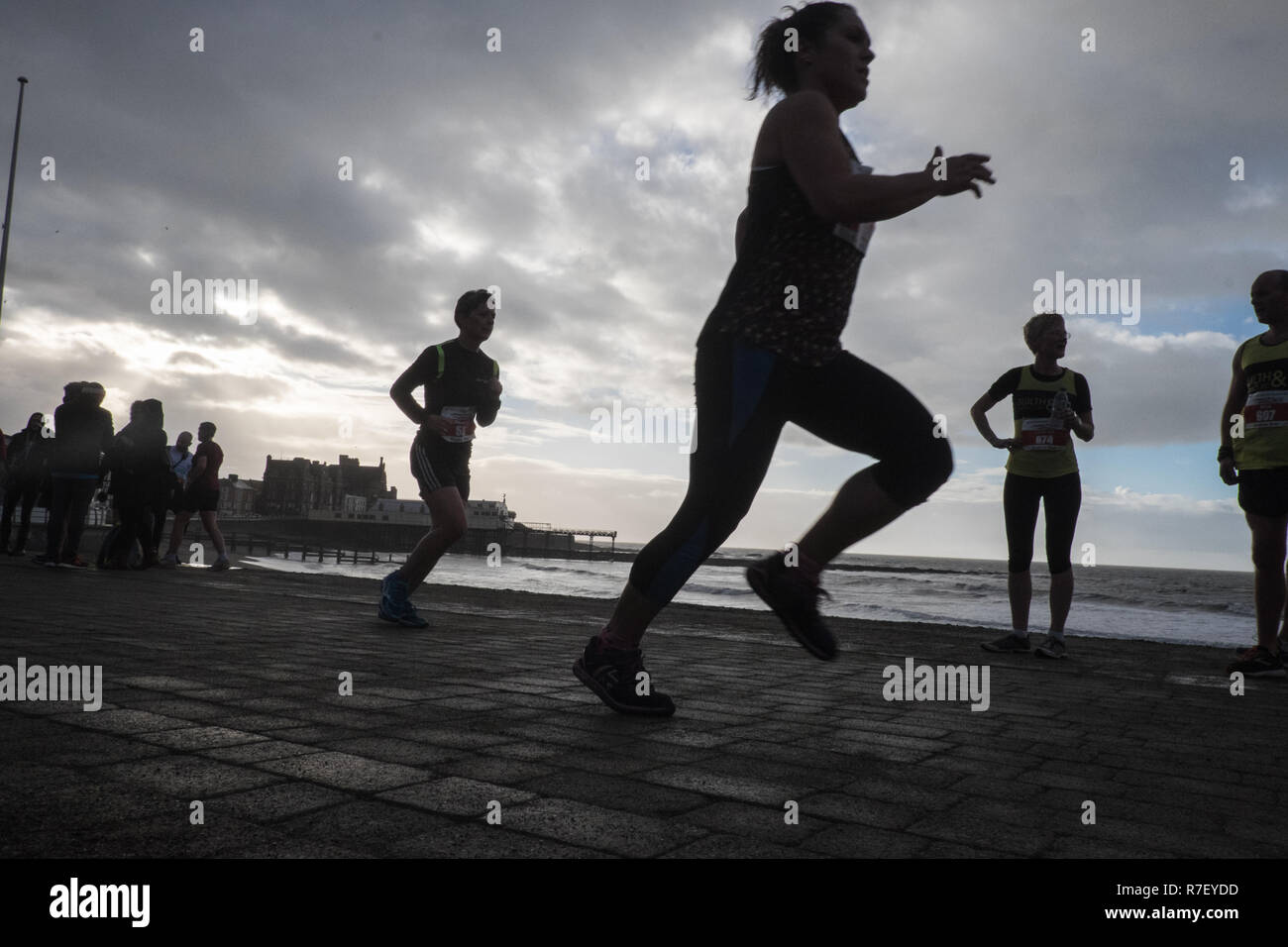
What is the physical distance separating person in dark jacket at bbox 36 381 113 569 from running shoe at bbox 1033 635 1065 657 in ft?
27.6

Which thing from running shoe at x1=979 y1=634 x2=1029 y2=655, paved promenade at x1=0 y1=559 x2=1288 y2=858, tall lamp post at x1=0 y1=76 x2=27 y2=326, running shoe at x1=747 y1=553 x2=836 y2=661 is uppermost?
tall lamp post at x1=0 y1=76 x2=27 y2=326

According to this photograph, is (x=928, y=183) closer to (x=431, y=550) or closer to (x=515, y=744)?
(x=515, y=744)

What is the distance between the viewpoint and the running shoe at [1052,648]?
5.53m

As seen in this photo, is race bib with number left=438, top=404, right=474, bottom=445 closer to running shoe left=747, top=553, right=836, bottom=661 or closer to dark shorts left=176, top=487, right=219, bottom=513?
running shoe left=747, top=553, right=836, bottom=661

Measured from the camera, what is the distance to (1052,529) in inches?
223

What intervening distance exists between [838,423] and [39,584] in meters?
6.69

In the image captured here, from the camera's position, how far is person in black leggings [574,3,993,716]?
100 inches

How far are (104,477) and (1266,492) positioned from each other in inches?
402

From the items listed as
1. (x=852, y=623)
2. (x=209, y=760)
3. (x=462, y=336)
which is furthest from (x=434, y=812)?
(x=852, y=623)

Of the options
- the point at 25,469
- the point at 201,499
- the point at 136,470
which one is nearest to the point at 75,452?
the point at 136,470

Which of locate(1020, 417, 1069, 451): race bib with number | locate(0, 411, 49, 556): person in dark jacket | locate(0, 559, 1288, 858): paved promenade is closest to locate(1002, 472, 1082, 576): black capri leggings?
locate(1020, 417, 1069, 451): race bib with number

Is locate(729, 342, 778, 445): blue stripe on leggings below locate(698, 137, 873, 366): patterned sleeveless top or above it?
below

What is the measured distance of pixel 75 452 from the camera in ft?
29.1

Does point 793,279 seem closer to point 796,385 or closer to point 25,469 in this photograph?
point 796,385
